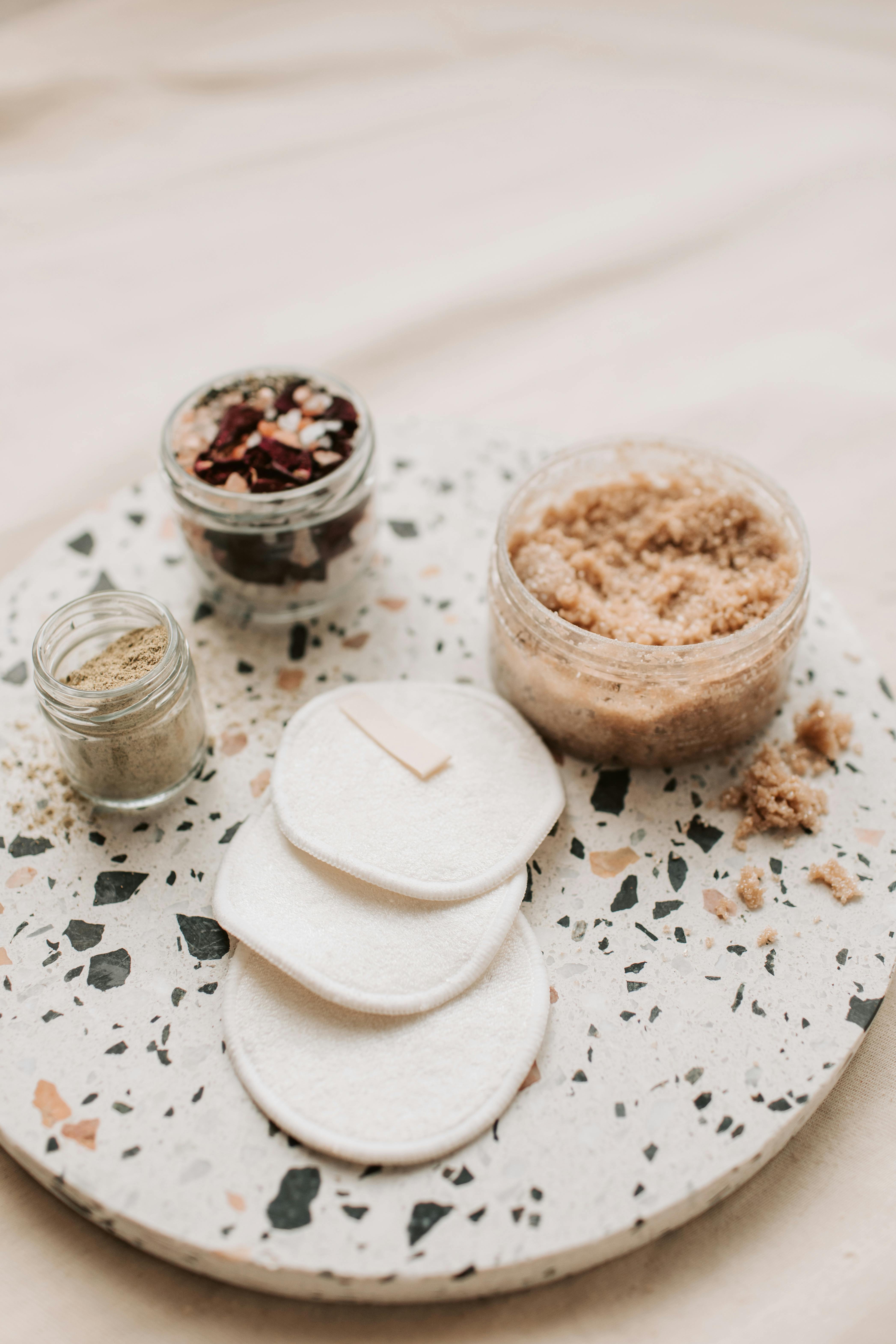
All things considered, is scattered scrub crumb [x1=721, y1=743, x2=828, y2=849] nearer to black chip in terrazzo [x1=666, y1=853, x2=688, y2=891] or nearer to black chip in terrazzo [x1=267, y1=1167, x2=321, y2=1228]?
black chip in terrazzo [x1=666, y1=853, x2=688, y2=891]

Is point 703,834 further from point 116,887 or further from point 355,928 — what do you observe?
point 116,887

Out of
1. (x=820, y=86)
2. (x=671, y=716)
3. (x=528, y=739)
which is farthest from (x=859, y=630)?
(x=820, y=86)

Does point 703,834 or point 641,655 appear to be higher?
point 641,655

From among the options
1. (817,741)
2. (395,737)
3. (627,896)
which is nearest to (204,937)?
(395,737)

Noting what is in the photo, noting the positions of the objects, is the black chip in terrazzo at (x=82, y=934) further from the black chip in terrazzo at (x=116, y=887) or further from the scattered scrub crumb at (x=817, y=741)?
the scattered scrub crumb at (x=817, y=741)

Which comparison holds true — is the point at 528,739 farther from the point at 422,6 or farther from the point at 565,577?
the point at 422,6

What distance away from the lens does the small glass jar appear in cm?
114

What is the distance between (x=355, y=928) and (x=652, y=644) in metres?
0.49

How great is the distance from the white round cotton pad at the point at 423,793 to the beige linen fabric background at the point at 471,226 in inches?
27.7

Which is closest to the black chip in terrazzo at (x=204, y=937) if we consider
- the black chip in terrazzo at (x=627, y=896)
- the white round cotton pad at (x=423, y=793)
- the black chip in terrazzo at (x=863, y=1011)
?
the white round cotton pad at (x=423, y=793)

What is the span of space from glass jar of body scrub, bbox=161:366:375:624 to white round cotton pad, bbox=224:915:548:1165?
55 centimetres

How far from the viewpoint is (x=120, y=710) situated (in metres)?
1.14

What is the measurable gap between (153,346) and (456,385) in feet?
1.98

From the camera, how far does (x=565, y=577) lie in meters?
1.29
